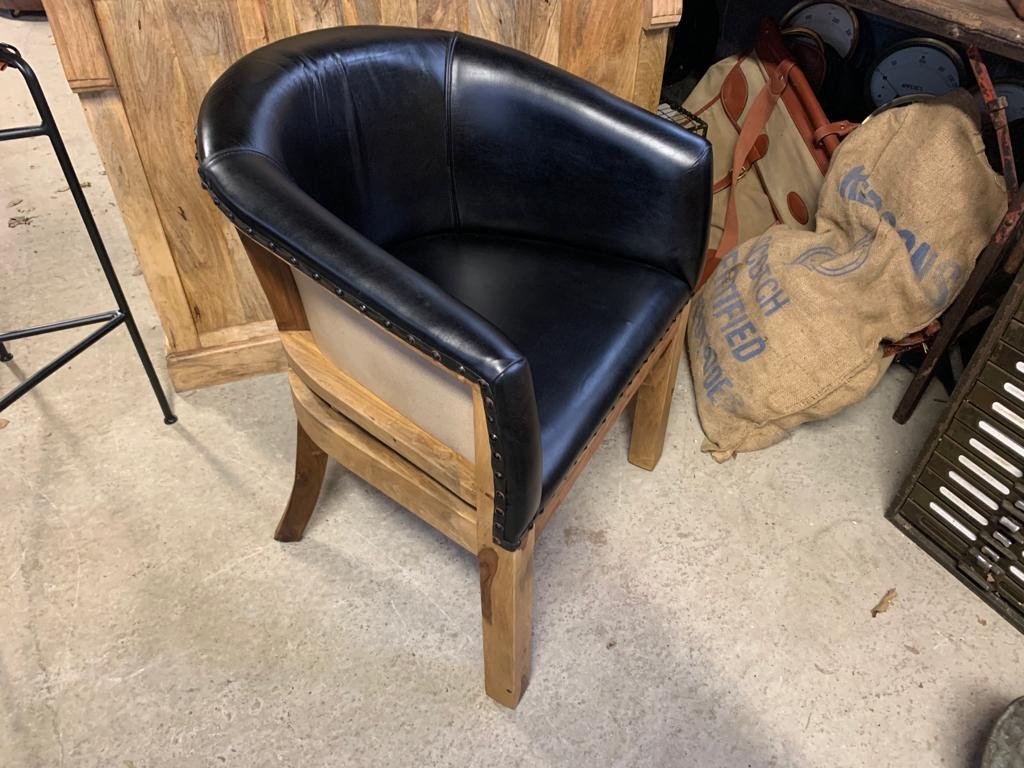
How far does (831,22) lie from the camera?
1.65m

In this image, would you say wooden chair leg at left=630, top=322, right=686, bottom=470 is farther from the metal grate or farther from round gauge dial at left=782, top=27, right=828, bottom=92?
round gauge dial at left=782, top=27, right=828, bottom=92

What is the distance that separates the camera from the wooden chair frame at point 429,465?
861 millimetres

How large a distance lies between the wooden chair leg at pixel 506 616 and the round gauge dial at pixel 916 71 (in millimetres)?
1319

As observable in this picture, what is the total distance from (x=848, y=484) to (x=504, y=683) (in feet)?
2.68

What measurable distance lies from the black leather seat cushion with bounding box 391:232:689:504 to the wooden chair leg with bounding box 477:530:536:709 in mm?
107

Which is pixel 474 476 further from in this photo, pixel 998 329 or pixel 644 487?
pixel 998 329

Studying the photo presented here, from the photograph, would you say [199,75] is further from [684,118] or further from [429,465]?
[684,118]

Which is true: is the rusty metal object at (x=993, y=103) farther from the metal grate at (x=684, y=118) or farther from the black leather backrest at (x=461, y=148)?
the metal grate at (x=684, y=118)

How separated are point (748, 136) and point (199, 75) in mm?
1145

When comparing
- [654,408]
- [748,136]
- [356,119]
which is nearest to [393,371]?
[356,119]

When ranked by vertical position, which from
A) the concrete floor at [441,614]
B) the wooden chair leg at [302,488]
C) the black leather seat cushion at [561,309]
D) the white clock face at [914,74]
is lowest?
the concrete floor at [441,614]

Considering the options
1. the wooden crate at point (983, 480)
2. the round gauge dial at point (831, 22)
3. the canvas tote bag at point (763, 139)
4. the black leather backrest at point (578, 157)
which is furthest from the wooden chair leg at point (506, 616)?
the round gauge dial at point (831, 22)

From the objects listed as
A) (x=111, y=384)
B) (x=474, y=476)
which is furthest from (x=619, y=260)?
(x=111, y=384)

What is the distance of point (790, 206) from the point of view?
161 centimetres
